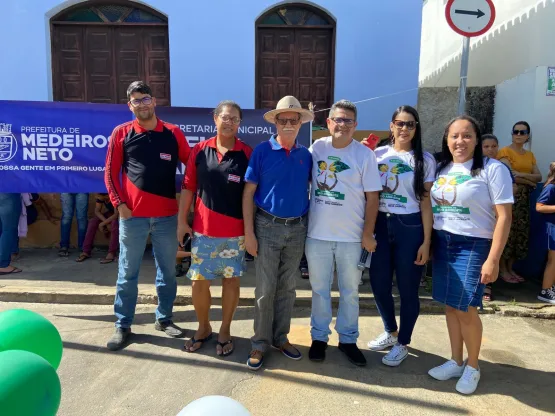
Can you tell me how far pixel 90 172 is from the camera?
5.21 metres

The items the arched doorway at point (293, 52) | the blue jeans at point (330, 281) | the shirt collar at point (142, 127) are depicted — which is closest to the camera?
the blue jeans at point (330, 281)

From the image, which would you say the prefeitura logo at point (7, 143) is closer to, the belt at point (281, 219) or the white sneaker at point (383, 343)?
the belt at point (281, 219)

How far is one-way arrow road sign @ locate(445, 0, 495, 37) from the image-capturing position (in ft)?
14.5

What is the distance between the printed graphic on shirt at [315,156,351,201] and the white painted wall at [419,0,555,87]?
4.95 m

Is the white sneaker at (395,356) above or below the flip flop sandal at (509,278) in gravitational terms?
below

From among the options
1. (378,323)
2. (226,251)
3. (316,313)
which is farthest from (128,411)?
(378,323)

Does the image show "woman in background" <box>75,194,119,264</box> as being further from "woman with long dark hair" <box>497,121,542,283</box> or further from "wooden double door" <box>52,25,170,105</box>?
"woman with long dark hair" <box>497,121,542,283</box>

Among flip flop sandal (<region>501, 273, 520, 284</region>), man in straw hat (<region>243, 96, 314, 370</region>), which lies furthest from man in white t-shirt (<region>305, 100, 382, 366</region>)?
flip flop sandal (<region>501, 273, 520, 284</region>)

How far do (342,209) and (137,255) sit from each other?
182cm

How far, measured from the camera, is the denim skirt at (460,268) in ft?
9.18

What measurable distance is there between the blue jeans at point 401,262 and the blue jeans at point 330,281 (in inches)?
7.2

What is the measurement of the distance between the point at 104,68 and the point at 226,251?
22.2 ft

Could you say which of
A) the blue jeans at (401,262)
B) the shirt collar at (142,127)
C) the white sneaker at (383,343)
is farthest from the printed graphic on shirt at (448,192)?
the shirt collar at (142,127)

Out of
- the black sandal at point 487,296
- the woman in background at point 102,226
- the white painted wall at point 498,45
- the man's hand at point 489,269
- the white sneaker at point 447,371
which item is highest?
the white painted wall at point 498,45
